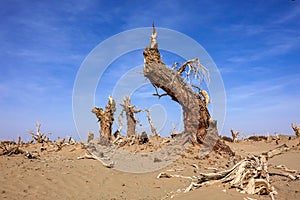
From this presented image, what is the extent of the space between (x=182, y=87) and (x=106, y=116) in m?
6.34

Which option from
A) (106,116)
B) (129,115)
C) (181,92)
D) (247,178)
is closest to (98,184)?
(247,178)

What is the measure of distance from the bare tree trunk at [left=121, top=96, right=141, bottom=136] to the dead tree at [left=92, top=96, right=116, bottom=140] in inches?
146

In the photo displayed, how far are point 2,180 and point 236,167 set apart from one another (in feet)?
23.2

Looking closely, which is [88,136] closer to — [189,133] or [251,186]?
[189,133]

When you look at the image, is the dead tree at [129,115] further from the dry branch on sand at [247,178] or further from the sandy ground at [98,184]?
the dry branch on sand at [247,178]

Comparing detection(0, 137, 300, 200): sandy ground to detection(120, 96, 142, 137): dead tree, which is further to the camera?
detection(120, 96, 142, 137): dead tree

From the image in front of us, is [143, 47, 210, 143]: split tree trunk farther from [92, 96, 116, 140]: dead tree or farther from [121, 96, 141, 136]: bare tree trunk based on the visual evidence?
[121, 96, 141, 136]: bare tree trunk

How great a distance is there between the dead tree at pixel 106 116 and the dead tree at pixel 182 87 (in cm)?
469

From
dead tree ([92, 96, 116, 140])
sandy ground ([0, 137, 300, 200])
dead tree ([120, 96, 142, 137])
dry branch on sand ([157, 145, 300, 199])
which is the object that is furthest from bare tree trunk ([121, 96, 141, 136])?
dry branch on sand ([157, 145, 300, 199])

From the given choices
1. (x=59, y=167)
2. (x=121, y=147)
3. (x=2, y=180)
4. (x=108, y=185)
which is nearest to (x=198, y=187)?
(x=108, y=185)

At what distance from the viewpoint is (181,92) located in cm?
1462

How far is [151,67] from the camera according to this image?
566 inches

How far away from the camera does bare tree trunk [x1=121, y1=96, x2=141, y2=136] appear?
2233 cm

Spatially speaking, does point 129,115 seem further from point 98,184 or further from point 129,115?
point 98,184
